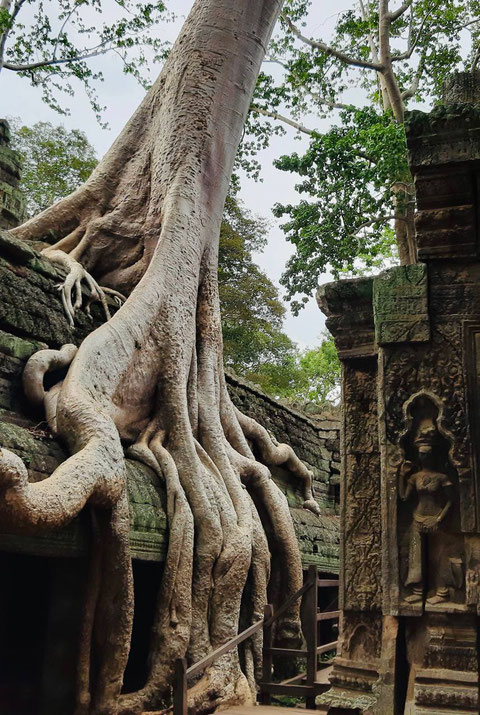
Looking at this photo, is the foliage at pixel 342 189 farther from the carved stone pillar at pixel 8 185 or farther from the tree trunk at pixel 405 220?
the carved stone pillar at pixel 8 185

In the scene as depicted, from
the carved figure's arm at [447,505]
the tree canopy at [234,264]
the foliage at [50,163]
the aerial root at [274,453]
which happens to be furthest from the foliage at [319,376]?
the carved figure's arm at [447,505]

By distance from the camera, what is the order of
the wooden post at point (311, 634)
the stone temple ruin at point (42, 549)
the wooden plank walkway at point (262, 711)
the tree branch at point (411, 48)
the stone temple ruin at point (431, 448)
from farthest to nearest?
the tree branch at point (411, 48) < the wooden post at point (311, 634) < the stone temple ruin at point (42, 549) < the wooden plank walkway at point (262, 711) < the stone temple ruin at point (431, 448)

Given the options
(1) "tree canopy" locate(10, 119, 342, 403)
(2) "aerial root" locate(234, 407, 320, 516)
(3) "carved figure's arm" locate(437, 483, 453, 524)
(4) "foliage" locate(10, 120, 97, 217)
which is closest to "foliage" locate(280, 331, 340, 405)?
(1) "tree canopy" locate(10, 119, 342, 403)

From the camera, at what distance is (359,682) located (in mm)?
2975

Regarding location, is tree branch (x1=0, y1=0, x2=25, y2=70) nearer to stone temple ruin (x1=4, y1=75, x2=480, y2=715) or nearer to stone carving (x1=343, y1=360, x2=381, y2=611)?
stone temple ruin (x1=4, y1=75, x2=480, y2=715)

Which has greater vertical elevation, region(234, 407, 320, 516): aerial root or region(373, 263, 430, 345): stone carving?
region(234, 407, 320, 516): aerial root

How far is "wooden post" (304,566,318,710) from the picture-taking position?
4.59 metres

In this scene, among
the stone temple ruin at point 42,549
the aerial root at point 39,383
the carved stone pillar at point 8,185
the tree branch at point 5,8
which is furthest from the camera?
the tree branch at point 5,8

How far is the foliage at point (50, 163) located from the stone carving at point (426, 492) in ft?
44.6

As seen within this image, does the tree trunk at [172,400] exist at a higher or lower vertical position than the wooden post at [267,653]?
higher

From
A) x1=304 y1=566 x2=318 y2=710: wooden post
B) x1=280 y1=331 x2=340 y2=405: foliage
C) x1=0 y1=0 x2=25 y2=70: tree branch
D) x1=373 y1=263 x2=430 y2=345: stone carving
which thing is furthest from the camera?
x1=280 y1=331 x2=340 y2=405: foliage

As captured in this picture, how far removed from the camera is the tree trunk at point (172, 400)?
3.99 metres

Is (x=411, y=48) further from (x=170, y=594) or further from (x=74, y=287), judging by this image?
(x=170, y=594)

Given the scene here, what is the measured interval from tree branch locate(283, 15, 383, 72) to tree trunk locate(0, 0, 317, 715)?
392cm
